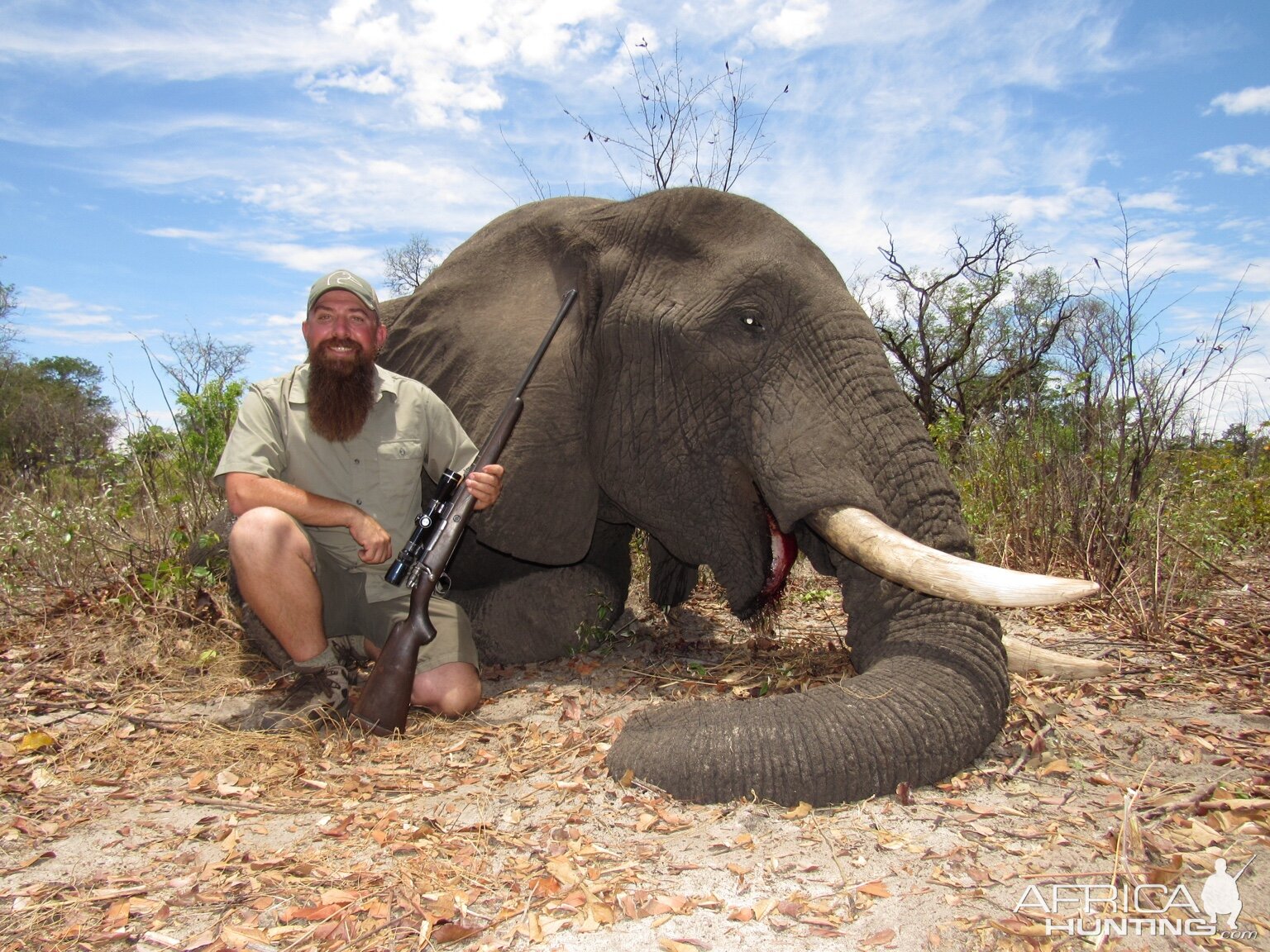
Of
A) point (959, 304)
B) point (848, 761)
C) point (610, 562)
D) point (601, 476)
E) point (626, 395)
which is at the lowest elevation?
point (848, 761)

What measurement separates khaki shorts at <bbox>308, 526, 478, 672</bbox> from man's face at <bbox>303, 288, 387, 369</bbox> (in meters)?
0.84

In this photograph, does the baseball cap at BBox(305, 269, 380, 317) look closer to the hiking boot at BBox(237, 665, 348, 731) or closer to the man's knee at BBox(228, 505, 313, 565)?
the man's knee at BBox(228, 505, 313, 565)

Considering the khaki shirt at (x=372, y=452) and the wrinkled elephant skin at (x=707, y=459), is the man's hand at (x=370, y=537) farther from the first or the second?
the wrinkled elephant skin at (x=707, y=459)

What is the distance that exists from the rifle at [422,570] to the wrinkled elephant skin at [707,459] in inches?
6.1

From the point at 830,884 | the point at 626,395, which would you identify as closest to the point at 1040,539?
the point at 626,395

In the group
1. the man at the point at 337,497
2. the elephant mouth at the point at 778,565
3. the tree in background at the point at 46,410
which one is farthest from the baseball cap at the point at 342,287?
the tree in background at the point at 46,410

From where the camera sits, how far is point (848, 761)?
297cm

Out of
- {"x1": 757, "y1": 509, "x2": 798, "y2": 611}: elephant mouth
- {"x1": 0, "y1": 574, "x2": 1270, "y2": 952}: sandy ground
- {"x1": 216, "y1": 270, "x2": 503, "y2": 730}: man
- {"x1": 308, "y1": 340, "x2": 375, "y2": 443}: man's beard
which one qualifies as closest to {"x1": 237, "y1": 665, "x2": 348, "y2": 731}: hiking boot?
{"x1": 216, "y1": 270, "x2": 503, "y2": 730}: man

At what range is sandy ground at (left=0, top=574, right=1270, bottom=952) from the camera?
7.80ft

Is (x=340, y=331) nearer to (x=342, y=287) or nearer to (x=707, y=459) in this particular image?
(x=342, y=287)

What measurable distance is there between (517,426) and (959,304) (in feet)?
47.6

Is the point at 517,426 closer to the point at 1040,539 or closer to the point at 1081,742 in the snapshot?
the point at 1081,742

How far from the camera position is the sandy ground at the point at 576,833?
2.38m

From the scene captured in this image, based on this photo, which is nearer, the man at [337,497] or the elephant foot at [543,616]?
the man at [337,497]
